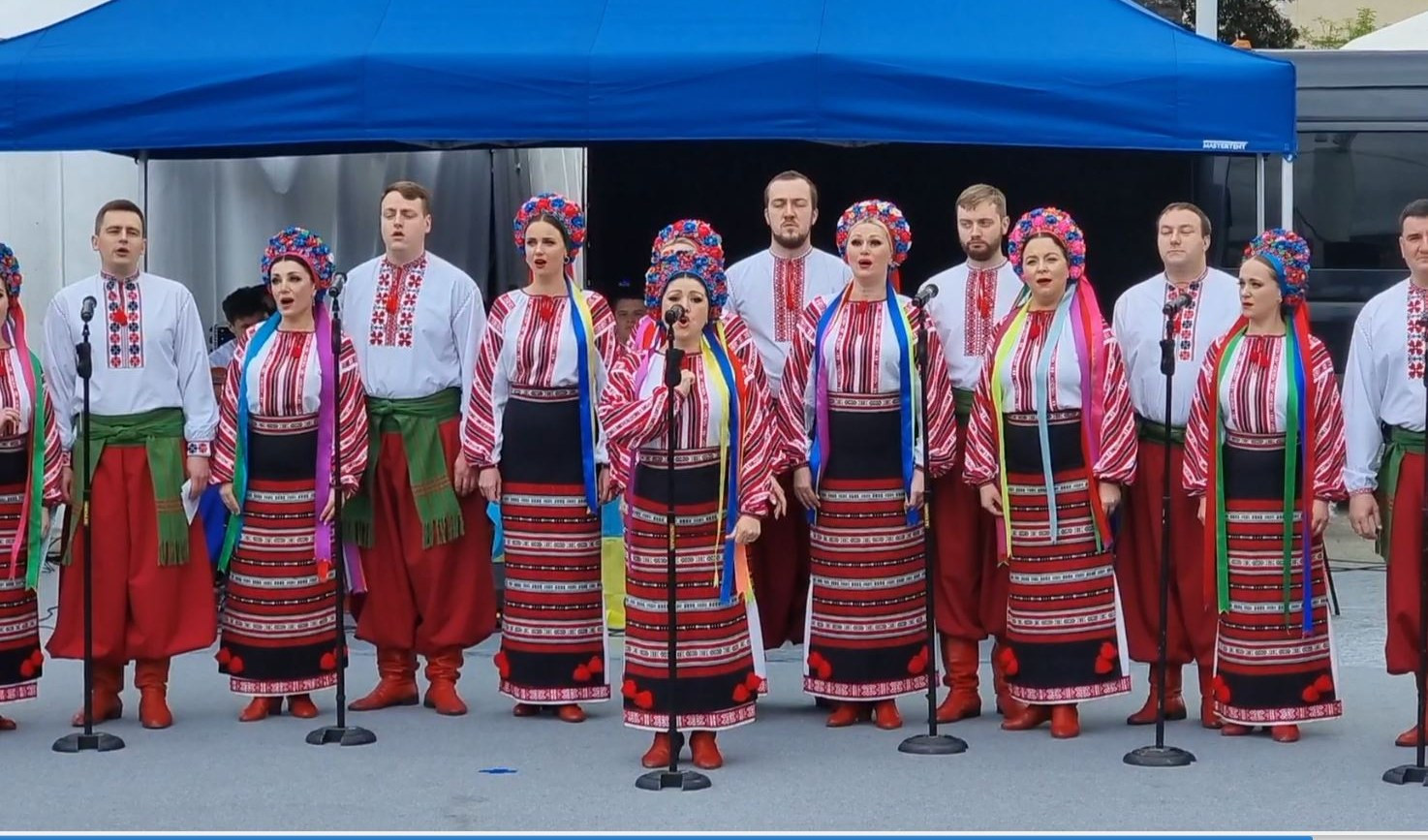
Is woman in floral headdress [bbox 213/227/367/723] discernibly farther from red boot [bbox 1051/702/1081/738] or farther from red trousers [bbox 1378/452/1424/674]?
red trousers [bbox 1378/452/1424/674]

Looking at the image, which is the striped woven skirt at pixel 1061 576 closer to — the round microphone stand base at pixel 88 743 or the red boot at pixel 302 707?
the red boot at pixel 302 707

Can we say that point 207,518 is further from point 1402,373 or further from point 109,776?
point 1402,373

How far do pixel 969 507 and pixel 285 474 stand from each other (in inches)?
81.6

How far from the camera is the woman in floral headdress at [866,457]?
6270 millimetres

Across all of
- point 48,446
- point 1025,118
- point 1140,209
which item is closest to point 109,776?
point 48,446

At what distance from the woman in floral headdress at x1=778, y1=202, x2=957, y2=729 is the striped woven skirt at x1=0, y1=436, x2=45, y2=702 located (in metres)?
2.25

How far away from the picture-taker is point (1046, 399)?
6.17m

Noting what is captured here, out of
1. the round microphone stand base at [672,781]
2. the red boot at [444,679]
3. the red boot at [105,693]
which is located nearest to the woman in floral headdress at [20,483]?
the red boot at [105,693]

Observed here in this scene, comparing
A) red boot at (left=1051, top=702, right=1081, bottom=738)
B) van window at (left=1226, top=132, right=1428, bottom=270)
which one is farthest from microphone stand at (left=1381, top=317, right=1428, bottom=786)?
van window at (left=1226, top=132, right=1428, bottom=270)

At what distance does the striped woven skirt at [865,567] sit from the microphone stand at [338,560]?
54.1 inches

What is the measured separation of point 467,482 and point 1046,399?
1800 mm

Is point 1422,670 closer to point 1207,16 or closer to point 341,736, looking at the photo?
point 341,736

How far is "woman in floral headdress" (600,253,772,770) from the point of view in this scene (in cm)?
585

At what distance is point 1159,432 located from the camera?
254 inches
